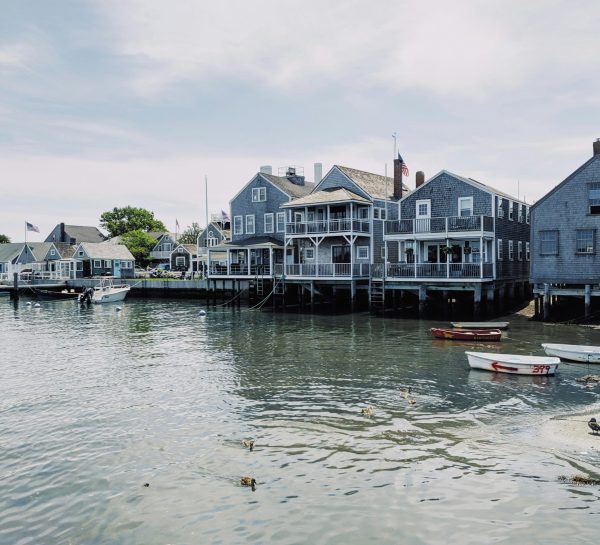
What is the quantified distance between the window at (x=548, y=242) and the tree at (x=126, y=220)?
329ft

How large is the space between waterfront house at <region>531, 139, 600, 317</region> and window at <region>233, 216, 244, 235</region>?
31973 mm

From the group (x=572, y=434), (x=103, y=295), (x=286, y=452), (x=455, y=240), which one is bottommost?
(x=286, y=452)

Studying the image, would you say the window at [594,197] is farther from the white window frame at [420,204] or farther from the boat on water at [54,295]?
the boat on water at [54,295]

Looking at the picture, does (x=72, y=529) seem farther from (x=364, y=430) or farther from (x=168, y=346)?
(x=168, y=346)

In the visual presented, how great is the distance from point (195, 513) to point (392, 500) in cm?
396

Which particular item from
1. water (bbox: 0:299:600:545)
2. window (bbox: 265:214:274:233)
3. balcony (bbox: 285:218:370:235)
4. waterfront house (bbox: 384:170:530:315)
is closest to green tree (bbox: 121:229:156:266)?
window (bbox: 265:214:274:233)

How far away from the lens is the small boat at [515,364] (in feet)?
70.0

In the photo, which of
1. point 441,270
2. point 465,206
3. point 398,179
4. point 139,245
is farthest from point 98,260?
point 465,206

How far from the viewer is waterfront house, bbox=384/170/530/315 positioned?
132ft

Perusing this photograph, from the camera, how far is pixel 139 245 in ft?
346

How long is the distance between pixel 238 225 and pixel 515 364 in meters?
43.6

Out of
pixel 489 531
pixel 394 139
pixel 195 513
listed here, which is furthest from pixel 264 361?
pixel 394 139

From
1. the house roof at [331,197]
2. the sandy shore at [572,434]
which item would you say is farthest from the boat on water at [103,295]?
the sandy shore at [572,434]

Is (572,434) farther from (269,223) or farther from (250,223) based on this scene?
(250,223)
